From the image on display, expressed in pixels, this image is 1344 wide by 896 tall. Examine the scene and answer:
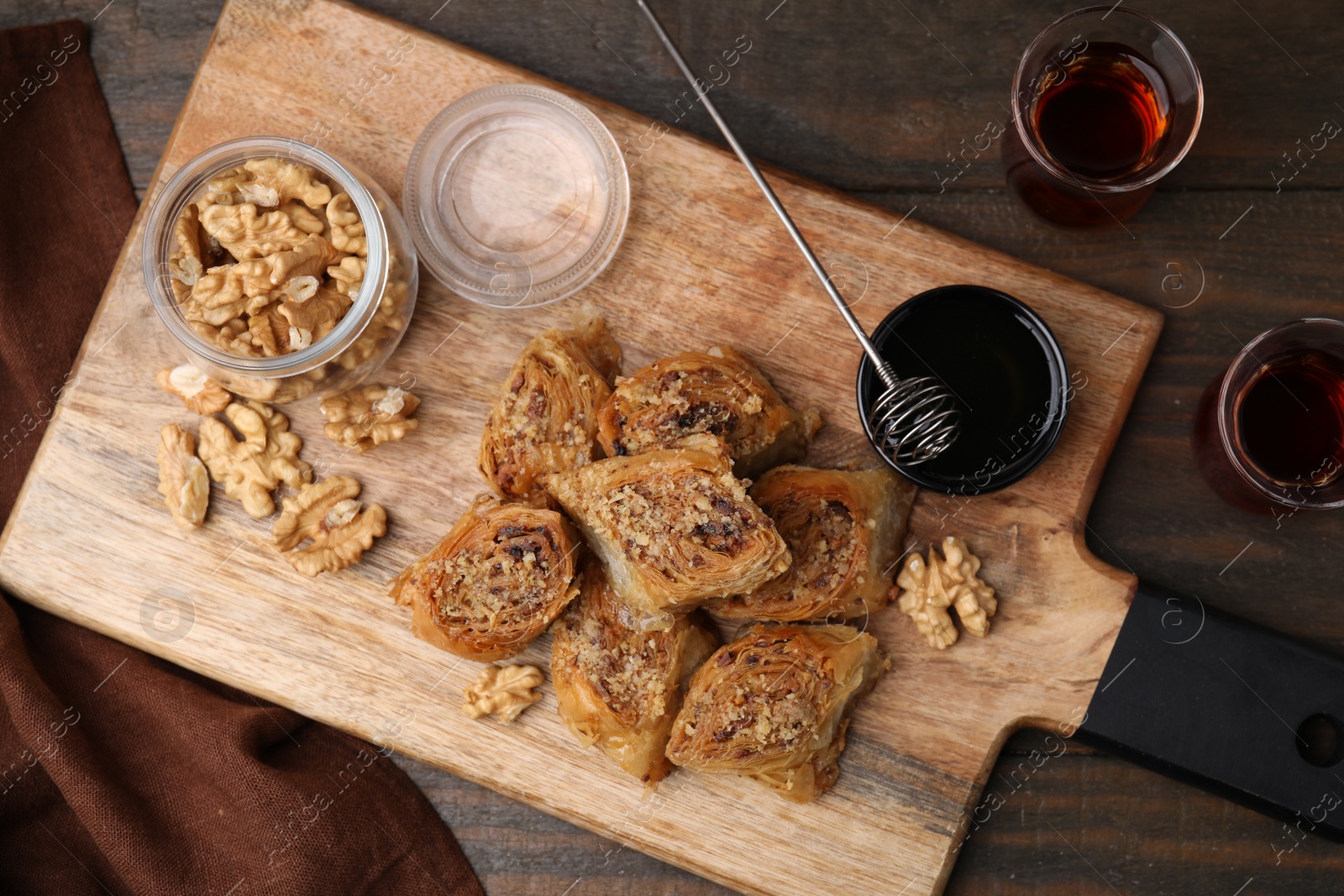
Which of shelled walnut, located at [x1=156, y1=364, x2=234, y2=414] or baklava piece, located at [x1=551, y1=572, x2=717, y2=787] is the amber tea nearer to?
baklava piece, located at [x1=551, y1=572, x2=717, y2=787]

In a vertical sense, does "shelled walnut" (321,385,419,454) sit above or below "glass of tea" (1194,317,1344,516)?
above

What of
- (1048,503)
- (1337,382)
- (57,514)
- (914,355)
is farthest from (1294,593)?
(57,514)

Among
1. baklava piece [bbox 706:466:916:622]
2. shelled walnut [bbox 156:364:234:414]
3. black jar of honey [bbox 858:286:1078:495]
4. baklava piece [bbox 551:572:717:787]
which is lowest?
baklava piece [bbox 551:572:717:787]

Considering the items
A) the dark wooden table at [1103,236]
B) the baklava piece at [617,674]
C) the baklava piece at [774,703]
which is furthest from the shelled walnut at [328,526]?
the baklava piece at [774,703]

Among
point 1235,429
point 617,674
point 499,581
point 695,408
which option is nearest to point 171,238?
point 499,581

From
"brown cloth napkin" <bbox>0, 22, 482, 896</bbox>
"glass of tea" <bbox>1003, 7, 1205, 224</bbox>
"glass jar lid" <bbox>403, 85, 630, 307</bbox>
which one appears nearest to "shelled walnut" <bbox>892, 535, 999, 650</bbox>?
"glass of tea" <bbox>1003, 7, 1205, 224</bbox>

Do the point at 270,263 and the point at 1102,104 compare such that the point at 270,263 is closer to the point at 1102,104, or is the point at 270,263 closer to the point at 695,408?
the point at 695,408

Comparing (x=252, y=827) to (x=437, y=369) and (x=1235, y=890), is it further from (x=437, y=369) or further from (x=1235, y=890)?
(x=1235, y=890)
